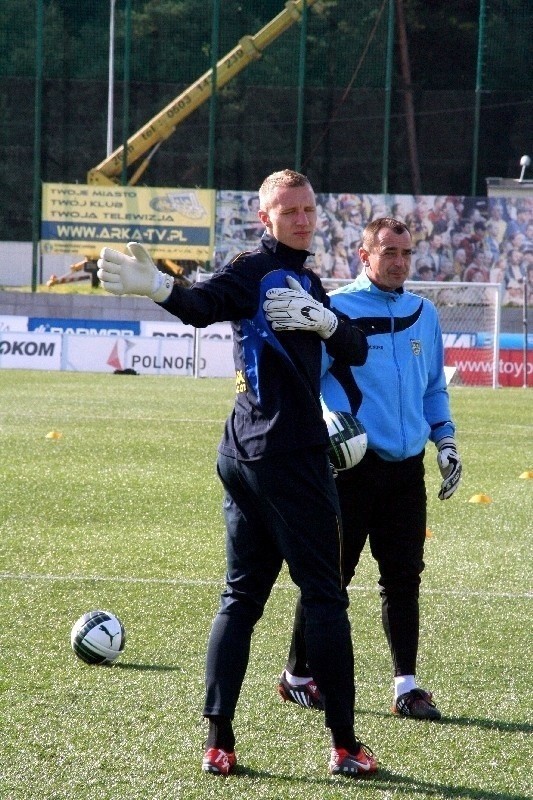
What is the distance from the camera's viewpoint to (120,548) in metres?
8.19

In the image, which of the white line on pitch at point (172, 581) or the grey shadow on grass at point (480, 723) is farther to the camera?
the white line on pitch at point (172, 581)

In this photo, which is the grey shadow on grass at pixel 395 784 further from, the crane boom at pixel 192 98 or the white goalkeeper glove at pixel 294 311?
the crane boom at pixel 192 98

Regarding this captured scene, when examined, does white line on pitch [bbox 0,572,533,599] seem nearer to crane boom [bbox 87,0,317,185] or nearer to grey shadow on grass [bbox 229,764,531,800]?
grey shadow on grass [bbox 229,764,531,800]

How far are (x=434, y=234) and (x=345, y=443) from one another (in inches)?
1257

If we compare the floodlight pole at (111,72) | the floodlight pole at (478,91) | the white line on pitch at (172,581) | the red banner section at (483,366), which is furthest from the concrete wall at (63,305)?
the white line on pitch at (172,581)

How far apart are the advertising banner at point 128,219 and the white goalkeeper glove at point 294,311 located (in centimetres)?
3241

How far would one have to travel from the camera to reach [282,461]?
3926 mm

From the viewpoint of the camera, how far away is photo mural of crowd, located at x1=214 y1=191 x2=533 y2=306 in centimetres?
3522

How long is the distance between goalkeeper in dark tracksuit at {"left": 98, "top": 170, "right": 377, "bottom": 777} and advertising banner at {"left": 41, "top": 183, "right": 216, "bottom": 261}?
106ft

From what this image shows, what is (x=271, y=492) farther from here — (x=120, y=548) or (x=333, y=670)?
(x=120, y=548)

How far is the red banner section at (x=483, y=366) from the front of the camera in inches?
1096

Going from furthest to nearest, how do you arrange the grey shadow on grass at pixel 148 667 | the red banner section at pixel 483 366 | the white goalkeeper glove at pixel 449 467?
the red banner section at pixel 483 366
the grey shadow on grass at pixel 148 667
the white goalkeeper glove at pixel 449 467

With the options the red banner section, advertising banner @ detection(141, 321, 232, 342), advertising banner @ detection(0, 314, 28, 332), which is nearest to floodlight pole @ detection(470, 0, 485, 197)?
the red banner section

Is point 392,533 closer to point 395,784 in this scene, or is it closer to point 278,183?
point 395,784
